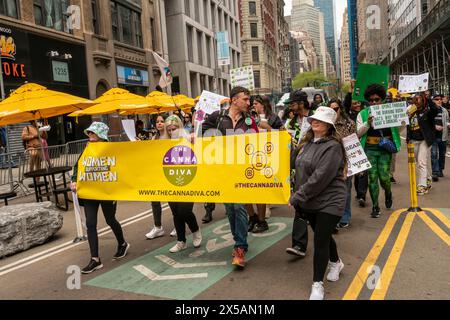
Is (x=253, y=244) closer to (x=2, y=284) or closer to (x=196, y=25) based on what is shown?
(x=2, y=284)

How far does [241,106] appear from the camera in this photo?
530 centimetres

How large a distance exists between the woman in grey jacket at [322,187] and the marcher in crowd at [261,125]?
6.75 feet

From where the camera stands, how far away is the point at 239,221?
511cm

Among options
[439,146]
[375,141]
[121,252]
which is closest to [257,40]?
[439,146]

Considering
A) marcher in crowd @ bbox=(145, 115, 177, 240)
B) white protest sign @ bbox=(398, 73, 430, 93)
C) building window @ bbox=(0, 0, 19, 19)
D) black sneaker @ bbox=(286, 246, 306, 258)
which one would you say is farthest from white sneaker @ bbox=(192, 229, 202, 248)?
building window @ bbox=(0, 0, 19, 19)

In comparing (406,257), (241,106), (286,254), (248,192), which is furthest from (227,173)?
(406,257)

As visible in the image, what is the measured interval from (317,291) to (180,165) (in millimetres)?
2269

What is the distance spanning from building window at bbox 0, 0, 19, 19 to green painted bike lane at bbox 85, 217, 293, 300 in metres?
16.1

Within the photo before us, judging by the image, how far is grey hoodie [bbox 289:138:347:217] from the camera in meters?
4.06

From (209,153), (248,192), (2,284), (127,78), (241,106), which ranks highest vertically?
(127,78)

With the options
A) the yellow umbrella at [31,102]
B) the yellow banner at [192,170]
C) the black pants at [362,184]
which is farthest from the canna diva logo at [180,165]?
the yellow umbrella at [31,102]

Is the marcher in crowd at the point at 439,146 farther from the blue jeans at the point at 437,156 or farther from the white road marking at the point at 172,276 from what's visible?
the white road marking at the point at 172,276

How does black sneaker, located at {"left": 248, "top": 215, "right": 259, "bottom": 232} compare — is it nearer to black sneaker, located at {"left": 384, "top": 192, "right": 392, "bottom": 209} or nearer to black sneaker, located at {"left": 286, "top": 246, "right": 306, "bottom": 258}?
black sneaker, located at {"left": 286, "top": 246, "right": 306, "bottom": 258}

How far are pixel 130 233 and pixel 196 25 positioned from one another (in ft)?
122
